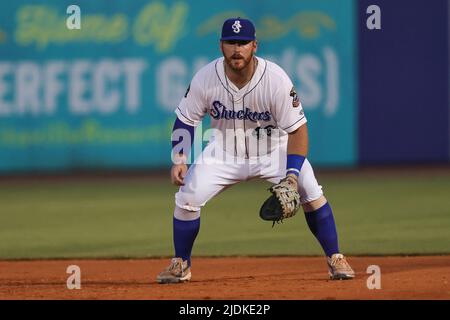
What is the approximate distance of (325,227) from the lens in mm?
7250

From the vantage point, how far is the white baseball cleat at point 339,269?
7.15 m

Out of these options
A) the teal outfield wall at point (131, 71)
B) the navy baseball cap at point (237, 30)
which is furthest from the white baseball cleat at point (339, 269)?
the teal outfield wall at point (131, 71)

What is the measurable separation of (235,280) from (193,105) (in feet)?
4.05

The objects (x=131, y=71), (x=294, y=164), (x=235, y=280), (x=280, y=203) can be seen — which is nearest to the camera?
(x=280, y=203)

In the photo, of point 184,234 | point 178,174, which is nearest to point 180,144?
point 178,174

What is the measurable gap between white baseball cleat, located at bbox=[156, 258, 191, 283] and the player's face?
1.37 m

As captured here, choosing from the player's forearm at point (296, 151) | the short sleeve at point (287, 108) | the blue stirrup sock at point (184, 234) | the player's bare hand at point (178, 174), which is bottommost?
the blue stirrup sock at point (184, 234)

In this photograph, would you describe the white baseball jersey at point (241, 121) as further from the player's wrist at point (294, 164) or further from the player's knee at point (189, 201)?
the player's wrist at point (294, 164)

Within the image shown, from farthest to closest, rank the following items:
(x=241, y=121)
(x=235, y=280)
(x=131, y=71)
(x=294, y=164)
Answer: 1. (x=131, y=71)
2. (x=235, y=280)
3. (x=241, y=121)
4. (x=294, y=164)

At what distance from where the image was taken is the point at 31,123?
1594cm

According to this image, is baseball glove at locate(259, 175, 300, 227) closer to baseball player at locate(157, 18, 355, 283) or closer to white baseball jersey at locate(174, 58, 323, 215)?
baseball player at locate(157, 18, 355, 283)

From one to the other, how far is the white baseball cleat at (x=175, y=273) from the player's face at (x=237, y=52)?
137cm

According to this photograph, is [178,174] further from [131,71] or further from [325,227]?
[131,71]
